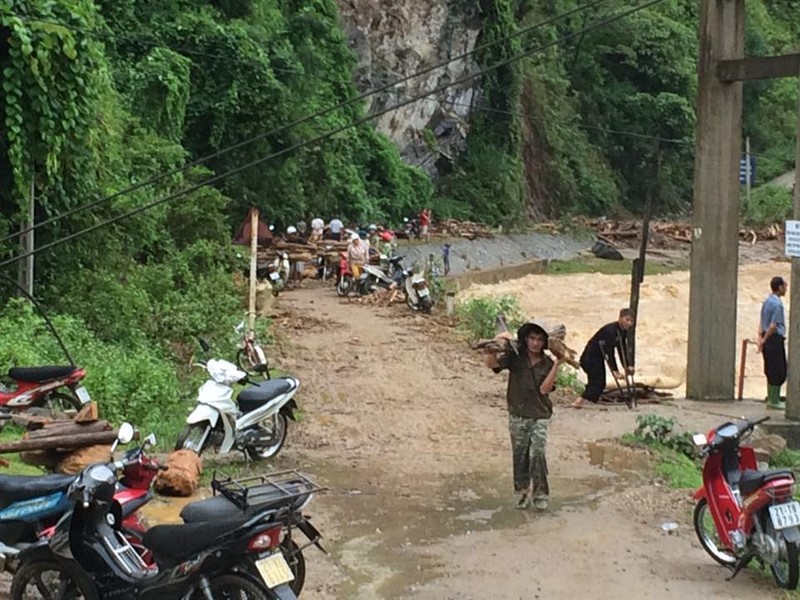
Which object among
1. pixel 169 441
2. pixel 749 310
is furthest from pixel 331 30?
pixel 169 441

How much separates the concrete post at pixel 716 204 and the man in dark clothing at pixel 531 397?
591cm

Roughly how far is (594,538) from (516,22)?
48.9 metres

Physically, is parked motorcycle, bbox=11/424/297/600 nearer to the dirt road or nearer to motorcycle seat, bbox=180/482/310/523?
motorcycle seat, bbox=180/482/310/523

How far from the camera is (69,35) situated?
44.8ft

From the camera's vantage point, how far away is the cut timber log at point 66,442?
757 centimetres

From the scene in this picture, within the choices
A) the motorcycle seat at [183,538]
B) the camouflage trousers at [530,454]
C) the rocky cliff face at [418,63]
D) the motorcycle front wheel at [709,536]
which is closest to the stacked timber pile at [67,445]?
the motorcycle seat at [183,538]

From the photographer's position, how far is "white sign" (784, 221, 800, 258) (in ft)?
38.6

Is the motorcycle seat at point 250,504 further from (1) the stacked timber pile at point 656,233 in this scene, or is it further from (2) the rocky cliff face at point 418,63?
(1) the stacked timber pile at point 656,233

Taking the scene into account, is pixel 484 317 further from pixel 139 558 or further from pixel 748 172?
pixel 748 172

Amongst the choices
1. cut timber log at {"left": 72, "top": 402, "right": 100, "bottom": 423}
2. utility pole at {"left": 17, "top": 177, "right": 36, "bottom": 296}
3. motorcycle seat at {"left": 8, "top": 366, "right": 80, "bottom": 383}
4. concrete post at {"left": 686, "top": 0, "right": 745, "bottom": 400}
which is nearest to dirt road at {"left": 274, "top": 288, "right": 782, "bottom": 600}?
concrete post at {"left": 686, "top": 0, "right": 745, "bottom": 400}

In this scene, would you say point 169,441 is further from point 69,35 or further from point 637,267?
point 637,267

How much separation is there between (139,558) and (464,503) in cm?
402

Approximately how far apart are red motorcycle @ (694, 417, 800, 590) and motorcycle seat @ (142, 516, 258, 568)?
3492 millimetres

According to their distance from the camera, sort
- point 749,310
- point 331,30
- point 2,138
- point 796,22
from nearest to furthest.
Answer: point 2,138 → point 749,310 → point 331,30 → point 796,22
